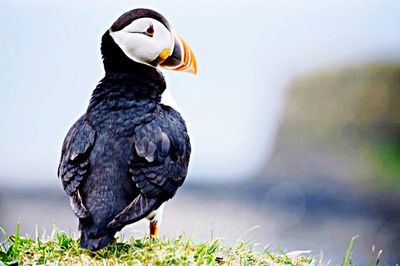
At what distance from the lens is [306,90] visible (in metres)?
2.70

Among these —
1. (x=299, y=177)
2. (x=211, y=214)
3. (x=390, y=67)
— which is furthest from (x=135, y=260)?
(x=390, y=67)

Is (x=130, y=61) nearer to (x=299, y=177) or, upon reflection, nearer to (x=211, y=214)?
(x=211, y=214)

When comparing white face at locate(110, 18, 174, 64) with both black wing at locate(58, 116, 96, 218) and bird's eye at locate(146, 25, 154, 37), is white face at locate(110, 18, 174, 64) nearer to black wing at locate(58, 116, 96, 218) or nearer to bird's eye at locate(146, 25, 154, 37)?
bird's eye at locate(146, 25, 154, 37)

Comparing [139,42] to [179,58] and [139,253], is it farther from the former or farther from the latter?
[139,253]

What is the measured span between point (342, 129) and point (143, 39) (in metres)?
1.17

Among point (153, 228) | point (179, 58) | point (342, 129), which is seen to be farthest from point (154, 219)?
point (342, 129)

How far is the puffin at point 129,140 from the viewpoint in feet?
5.54

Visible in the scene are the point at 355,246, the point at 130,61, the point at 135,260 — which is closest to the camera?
the point at 135,260

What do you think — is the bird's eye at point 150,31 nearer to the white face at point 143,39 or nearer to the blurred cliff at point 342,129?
the white face at point 143,39

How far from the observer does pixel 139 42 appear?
5.97ft

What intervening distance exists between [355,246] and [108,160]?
1.32 meters

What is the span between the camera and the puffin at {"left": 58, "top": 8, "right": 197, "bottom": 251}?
1689 millimetres

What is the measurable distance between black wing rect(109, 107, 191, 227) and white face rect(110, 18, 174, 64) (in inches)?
6.8

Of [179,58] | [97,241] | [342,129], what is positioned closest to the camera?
[97,241]
